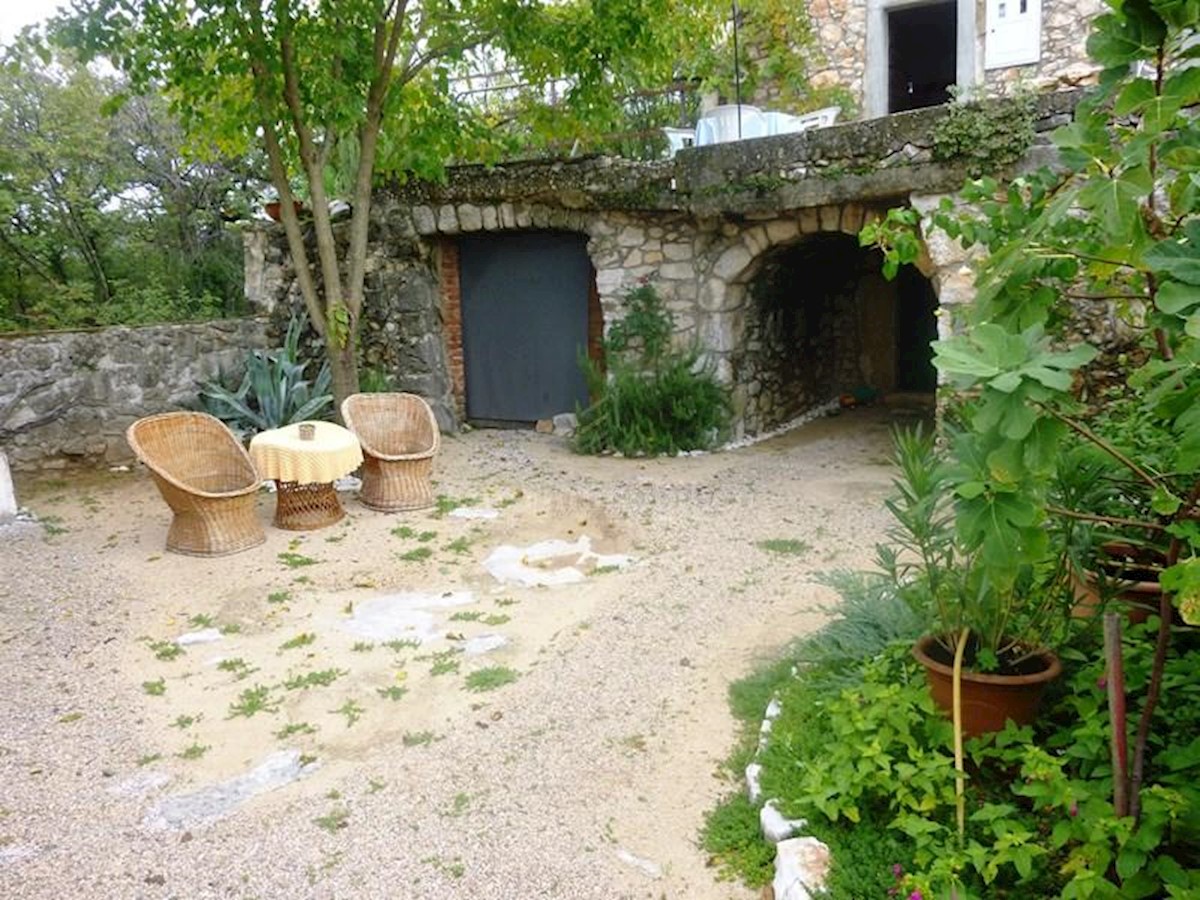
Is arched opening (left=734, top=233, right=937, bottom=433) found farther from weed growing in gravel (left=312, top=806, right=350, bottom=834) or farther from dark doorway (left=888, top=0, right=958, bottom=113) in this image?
weed growing in gravel (left=312, top=806, right=350, bottom=834)

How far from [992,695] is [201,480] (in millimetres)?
4356

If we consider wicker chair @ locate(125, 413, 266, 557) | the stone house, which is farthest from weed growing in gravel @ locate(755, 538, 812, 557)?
wicker chair @ locate(125, 413, 266, 557)

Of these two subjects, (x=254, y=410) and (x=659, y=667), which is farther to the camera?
(x=254, y=410)

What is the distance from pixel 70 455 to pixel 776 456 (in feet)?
16.4

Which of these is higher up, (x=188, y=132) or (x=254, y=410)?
(x=188, y=132)

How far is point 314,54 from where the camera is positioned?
5652 millimetres

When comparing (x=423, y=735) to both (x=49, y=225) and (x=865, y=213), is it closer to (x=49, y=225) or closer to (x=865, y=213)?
(x=865, y=213)

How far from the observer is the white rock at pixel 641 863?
2.24 m

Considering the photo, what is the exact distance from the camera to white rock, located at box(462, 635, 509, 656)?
355 centimetres

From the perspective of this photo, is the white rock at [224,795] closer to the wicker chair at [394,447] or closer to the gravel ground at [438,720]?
the gravel ground at [438,720]

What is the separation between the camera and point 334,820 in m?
2.48

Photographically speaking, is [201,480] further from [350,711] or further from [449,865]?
[449,865]

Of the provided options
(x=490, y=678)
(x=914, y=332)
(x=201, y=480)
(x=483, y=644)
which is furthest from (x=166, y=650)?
(x=914, y=332)

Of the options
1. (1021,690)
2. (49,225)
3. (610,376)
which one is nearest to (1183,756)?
(1021,690)
